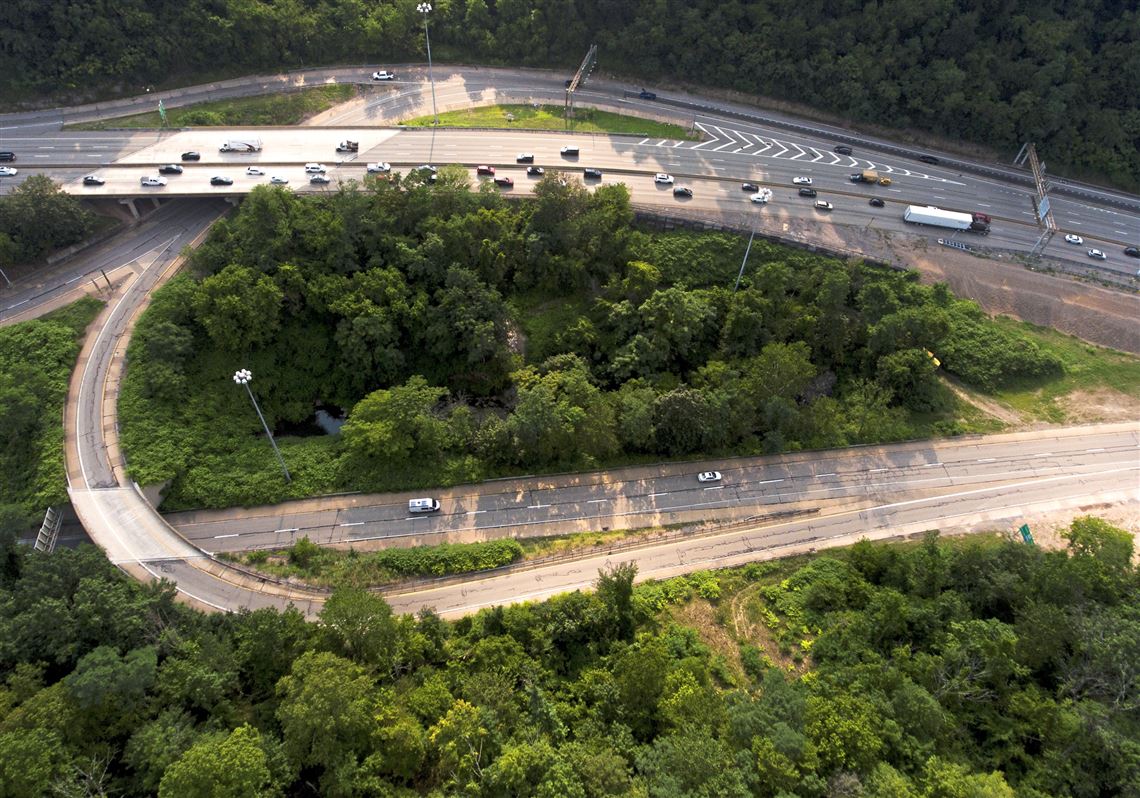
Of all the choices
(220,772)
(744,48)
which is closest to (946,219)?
(744,48)

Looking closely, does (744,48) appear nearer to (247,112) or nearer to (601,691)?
(247,112)

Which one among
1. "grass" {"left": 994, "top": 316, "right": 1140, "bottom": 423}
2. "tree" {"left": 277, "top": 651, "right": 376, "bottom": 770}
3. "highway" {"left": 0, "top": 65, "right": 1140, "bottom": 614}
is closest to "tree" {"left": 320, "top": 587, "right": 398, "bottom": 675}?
"tree" {"left": 277, "top": 651, "right": 376, "bottom": 770}

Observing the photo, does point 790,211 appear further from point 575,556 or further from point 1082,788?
point 1082,788

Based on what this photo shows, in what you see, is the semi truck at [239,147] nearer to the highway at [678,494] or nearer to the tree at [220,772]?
the highway at [678,494]

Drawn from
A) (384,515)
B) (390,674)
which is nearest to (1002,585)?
(390,674)

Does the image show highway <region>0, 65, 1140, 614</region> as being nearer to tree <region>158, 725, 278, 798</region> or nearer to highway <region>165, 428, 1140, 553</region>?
highway <region>165, 428, 1140, 553</region>
